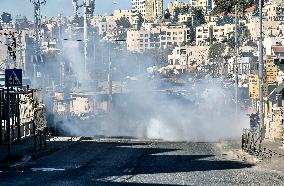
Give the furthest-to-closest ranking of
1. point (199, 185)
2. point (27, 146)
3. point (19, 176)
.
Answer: point (27, 146) < point (19, 176) < point (199, 185)

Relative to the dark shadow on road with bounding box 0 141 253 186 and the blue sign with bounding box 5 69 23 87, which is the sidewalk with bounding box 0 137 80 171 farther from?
the blue sign with bounding box 5 69 23 87

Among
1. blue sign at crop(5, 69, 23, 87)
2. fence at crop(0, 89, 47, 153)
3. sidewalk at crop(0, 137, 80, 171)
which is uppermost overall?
blue sign at crop(5, 69, 23, 87)

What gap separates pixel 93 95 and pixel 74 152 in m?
76.9

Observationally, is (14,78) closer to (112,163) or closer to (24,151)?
(112,163)

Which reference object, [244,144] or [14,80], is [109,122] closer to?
[244,144]

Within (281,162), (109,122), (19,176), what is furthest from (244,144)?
(109,122)

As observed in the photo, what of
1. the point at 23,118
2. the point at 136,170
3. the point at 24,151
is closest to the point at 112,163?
the point at 136,170

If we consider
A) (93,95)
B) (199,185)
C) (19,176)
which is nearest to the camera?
(199,185)

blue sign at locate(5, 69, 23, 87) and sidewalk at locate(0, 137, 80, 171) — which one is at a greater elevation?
blue sign at locate(5, 69, 23, 87)

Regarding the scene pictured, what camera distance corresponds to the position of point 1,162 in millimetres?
30500

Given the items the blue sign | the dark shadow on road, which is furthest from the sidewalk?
the blue sign

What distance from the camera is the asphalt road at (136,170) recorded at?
23.4 metres

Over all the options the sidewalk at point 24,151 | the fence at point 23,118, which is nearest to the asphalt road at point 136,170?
the sidewalk at point 24,151

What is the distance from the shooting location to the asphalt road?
76.8ft
